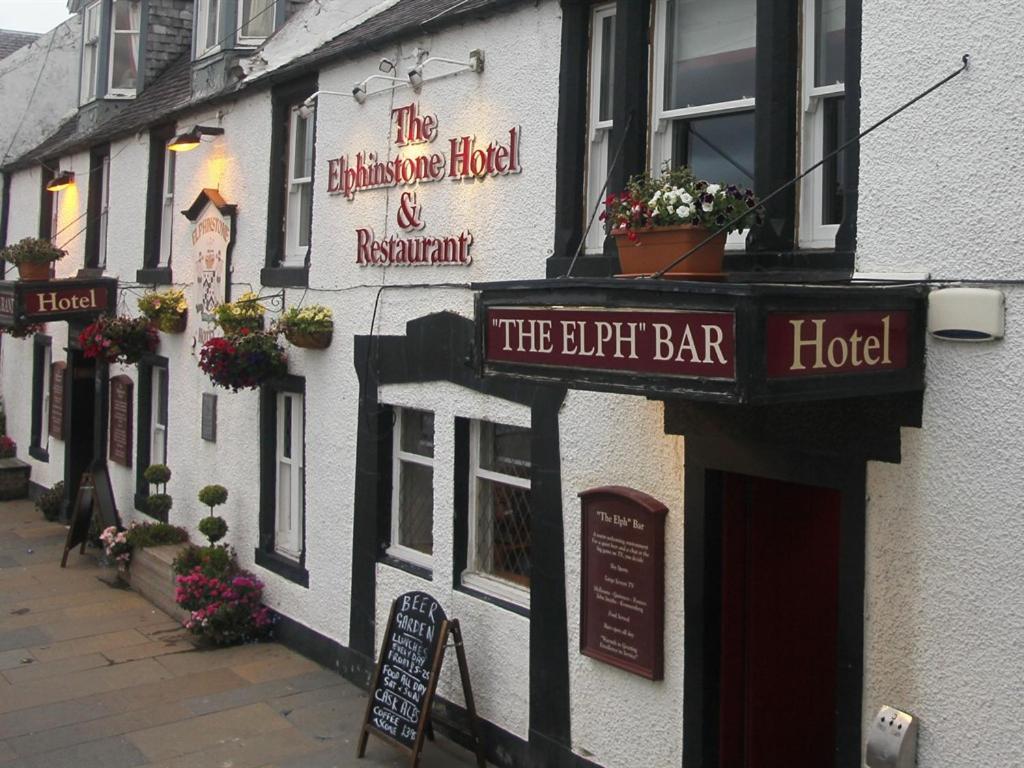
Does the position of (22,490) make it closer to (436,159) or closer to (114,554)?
(114,554)

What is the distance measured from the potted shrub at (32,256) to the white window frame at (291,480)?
18.8 ft

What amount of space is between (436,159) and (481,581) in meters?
3.10

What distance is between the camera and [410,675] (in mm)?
7781

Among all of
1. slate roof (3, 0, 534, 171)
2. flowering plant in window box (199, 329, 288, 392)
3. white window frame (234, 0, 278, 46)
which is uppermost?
white window frame (234, 0, 278, 46)

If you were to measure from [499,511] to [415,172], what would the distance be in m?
2.65

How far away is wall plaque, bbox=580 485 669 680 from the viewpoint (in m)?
6.47

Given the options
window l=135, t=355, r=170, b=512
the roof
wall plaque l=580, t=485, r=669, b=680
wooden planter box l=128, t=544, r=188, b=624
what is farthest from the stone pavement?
the roof

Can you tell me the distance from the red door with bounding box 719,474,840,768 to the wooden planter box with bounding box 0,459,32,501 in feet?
49.0

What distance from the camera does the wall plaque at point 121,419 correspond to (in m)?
14.0

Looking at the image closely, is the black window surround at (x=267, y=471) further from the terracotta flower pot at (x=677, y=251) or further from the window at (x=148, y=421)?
the terracotta flower pot at (x=677, y=251)

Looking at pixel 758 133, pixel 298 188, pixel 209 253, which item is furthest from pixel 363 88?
pixel 758 133

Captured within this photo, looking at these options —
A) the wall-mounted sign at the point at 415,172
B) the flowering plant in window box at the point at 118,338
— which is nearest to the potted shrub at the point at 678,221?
the wall-mounted sign at the point at 415,172

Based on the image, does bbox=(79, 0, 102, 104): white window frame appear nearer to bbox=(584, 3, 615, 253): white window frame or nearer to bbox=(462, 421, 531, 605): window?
bbox=(462, 421, 531, 605): window

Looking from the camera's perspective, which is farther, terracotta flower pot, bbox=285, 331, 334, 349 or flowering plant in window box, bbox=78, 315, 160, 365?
flowering plant in window box, bbox=78, 315, 160, 365
